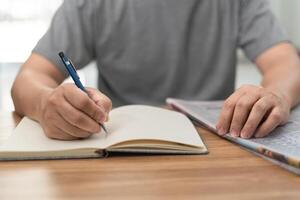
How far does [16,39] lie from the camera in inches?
85.3

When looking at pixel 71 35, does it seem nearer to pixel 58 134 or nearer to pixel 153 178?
pixel 58 134

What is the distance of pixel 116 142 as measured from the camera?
655mm

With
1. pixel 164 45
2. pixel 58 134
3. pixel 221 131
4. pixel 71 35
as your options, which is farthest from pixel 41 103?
pixel 164 45

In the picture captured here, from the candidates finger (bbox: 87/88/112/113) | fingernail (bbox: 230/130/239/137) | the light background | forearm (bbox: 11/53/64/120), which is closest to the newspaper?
fingernail (bbox: 230/130/239/137)

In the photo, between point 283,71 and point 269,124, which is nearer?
point 269,124

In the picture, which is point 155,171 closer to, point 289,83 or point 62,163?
point 62,163

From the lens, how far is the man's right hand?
2.25ft

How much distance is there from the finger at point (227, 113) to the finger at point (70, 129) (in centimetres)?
22

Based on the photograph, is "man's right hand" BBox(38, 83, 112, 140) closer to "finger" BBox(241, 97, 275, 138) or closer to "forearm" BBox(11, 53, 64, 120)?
"forearm" BBox(11, 53, 64, 120)

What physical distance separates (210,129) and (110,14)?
566mm

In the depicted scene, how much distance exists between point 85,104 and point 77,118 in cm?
2

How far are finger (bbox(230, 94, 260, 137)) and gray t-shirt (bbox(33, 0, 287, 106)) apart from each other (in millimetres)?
521

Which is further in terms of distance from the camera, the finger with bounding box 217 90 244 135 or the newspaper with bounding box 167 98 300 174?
the finger with bounding box 217 90 244 135

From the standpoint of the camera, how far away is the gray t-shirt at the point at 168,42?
1243 mm
